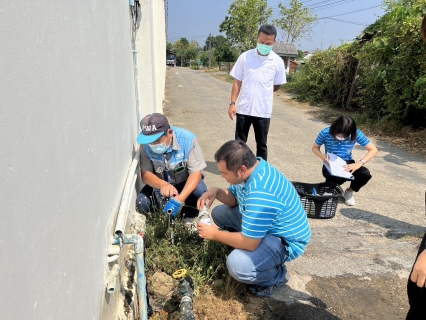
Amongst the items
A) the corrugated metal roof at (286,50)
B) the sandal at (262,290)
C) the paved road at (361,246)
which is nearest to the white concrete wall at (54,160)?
the sandal at (262,290)

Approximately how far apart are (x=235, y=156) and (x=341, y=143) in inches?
84.8

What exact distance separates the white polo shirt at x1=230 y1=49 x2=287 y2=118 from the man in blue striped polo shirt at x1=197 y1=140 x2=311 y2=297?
1.94m

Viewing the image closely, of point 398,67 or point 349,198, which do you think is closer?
point 349,198

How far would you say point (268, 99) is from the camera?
4.35 metres

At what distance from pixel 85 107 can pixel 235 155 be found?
1061 mm

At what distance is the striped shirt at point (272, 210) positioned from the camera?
2.29 meters

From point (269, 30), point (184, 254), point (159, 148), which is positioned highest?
point (269, 30)

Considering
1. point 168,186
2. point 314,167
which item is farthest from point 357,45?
point 168,186

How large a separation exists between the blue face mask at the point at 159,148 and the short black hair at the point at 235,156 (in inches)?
30.3

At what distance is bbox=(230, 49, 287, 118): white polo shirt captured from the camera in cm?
431

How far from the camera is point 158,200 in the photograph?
3.33 m

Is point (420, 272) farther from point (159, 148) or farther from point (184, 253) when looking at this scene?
point (159, 148)

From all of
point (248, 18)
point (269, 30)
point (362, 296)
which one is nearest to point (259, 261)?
point (362, 296)

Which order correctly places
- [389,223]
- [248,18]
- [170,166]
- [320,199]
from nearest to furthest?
1. [170,166]
2. [320,199]
3. [389,223]
4. [248,18]
